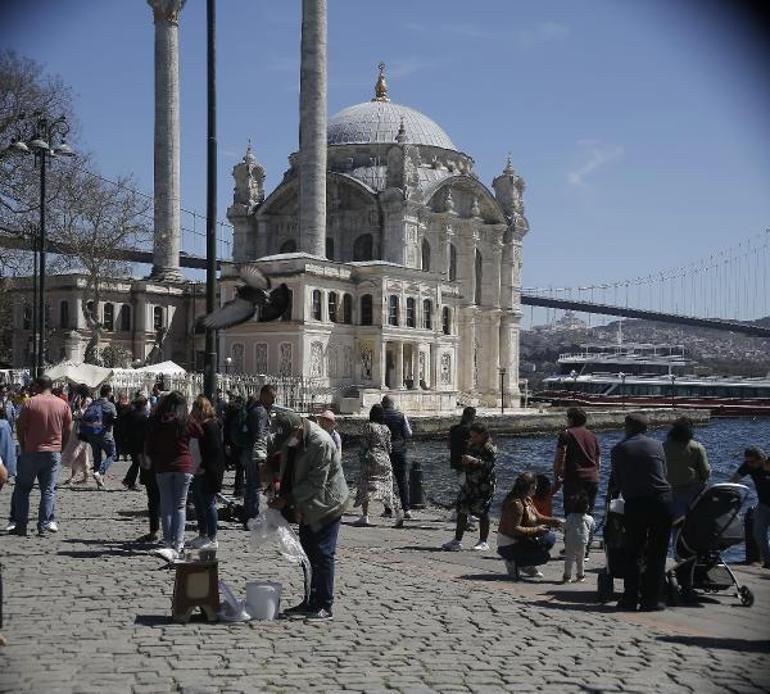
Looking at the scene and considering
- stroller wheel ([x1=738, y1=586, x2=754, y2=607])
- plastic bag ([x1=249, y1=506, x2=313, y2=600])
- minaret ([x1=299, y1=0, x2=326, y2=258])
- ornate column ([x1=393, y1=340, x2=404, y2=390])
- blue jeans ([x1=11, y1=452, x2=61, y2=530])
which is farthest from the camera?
ornate column ([x1=393, y1=340, x2=404, y2=390])

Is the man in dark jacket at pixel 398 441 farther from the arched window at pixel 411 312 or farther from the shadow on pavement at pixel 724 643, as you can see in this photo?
the arched window at pixel 411 312

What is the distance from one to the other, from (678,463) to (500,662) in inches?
155

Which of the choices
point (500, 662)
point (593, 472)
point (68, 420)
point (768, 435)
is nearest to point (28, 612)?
point (500, 662)

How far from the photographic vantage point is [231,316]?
40.1 feet

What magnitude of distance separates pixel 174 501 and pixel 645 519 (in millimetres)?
4301

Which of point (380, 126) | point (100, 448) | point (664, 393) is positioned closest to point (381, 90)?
point (380, 126)

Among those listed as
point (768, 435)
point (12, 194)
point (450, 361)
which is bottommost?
point (768, 435)

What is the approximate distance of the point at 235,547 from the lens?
35.4ft

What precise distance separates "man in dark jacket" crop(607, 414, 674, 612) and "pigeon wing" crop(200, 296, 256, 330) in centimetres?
538

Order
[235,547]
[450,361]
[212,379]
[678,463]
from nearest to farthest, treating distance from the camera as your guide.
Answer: [678,463] < [235,547] < [212,379] < [450,361]

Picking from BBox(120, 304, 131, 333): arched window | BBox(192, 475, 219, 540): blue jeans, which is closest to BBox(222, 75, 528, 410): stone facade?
BBox(120, 304, 131, 333): arched window

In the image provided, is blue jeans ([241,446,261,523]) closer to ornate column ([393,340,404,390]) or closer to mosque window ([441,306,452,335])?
ornate column ([393,340,404,390])

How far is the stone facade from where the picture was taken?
49.8 meters

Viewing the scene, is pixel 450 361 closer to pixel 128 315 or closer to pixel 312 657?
pixel 128 315
